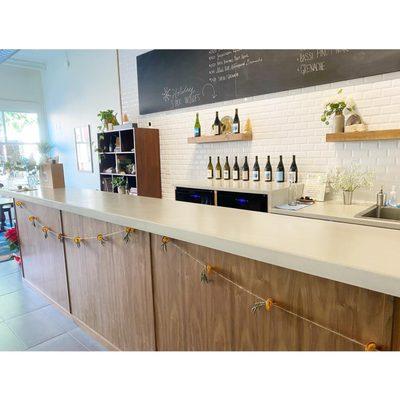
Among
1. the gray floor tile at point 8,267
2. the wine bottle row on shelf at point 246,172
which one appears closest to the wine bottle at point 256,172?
the wine bottle row on shelf at point 246,172

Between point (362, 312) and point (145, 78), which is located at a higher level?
point (145, 78)

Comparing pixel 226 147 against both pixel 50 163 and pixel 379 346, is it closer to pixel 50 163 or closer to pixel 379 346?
pixel 50 163

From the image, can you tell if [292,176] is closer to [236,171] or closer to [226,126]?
[236,171]

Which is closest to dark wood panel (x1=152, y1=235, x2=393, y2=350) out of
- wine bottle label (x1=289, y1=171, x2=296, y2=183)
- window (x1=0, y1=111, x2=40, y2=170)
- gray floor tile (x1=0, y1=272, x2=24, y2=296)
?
wine bottle label (x1=289, y1=171, x2=296, y2=183)

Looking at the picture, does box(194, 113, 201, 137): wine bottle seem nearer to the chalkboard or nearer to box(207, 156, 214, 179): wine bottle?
the chalkboard

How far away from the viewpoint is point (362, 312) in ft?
2.99

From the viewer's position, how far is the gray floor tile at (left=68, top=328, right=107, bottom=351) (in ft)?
6.87

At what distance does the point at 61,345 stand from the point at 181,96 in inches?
139

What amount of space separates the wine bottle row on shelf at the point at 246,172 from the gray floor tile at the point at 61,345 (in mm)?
2470

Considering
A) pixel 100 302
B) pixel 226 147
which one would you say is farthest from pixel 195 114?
pixel 100 302

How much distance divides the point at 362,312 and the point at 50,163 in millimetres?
2993
